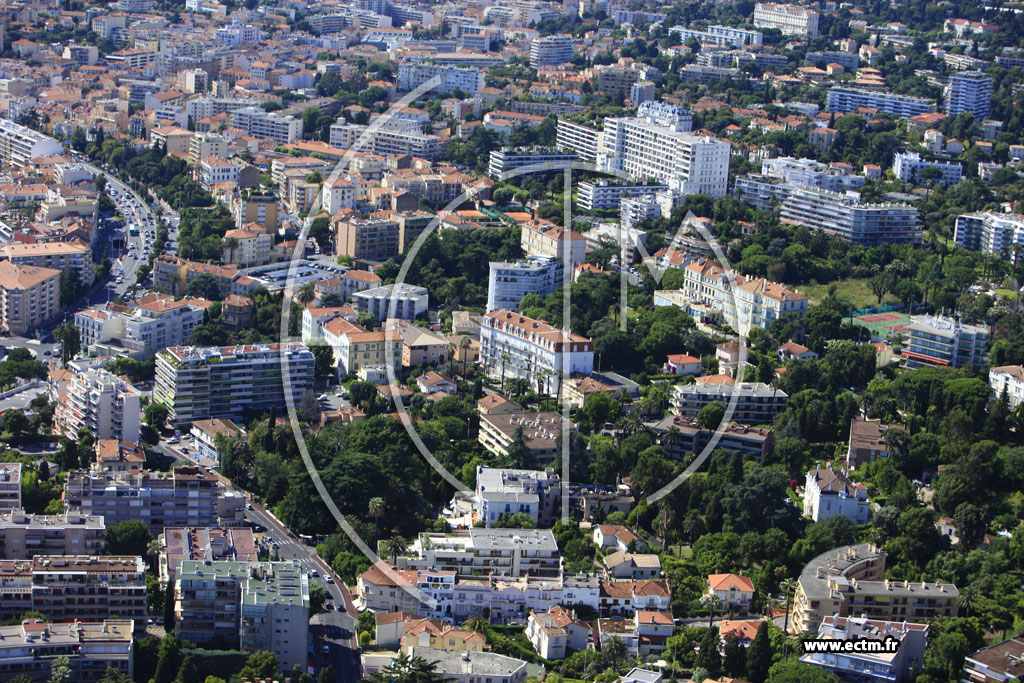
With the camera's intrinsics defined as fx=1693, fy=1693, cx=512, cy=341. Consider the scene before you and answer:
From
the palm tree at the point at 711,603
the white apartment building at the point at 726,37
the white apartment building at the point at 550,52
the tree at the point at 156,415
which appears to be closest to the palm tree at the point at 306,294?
the tree at the point at 156,415

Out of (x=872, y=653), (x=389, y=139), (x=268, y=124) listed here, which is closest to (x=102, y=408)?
(x=872, y=653)

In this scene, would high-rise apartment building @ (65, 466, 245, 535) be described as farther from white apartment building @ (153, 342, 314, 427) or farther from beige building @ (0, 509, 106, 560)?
white apartment building @ (153, 342, 314, 427)

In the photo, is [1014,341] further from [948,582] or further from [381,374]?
[381,374]

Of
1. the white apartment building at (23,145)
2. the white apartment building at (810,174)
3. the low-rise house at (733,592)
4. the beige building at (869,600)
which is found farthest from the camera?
the white apartment building at (23,145)

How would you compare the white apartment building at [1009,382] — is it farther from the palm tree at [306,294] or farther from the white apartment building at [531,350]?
the palm tree at [306,294]

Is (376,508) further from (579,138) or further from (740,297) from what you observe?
(579,138)
